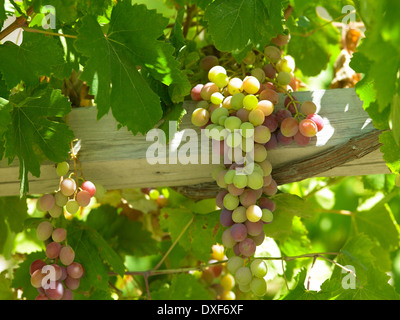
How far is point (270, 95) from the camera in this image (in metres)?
0.96

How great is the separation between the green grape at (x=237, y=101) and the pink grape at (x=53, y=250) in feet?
1.37

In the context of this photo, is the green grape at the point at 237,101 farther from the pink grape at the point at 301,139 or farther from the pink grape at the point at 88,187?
the pink grape at the point at 88,187

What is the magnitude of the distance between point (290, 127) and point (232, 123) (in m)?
0.11

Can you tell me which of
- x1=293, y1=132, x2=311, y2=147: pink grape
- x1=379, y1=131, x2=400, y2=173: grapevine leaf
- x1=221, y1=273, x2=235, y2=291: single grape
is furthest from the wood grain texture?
x1=221, y1=273, x2=235, y2=291: single grape

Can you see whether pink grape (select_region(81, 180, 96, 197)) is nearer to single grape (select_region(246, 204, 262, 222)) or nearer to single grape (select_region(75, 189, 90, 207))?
single grape (select_region(75, 189, 90, 207))

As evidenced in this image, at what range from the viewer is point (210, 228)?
1174 millimetres

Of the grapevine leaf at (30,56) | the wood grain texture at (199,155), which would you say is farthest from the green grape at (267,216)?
the grapevine leaf at (30,56)

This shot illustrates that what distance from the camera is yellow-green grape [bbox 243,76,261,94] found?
94cm

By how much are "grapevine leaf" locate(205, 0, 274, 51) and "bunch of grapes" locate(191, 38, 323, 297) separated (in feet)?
0.29

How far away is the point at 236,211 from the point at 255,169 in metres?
0.08

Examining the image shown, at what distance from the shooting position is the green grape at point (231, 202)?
92cm

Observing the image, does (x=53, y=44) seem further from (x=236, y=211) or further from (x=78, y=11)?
(x=236, y=211)

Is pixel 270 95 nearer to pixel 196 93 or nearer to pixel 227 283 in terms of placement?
pixel 196 93

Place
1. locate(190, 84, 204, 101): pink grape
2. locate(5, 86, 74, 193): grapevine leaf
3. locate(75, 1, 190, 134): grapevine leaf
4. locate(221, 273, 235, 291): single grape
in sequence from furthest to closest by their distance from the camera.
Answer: locate(221, 273, 235, 291): single grape
locate(190, 84, 204, 101): pink grape
locate(5, 86, 74, 193): grapevine leaf
locate(75, 1, 190, 134): grapevine leaf
